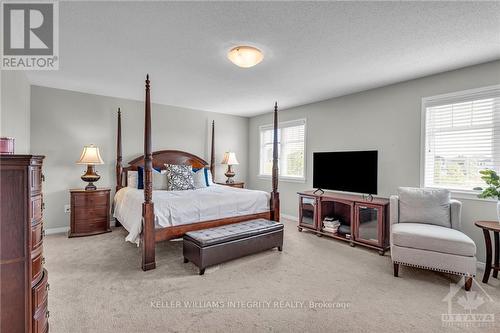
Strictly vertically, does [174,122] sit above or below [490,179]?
above

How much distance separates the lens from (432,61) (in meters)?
2.87

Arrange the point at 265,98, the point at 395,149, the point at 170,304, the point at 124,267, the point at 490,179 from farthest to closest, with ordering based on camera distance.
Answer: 1. the point at 265,98
2. the point at 395,149
3. the point at 124,267
4. the point at 490,179
5. the point at 170,304

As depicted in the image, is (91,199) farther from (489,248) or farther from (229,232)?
(489,248)

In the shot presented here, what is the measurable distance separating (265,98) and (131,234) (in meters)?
3.23

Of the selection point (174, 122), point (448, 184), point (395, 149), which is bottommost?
point (448, 184)

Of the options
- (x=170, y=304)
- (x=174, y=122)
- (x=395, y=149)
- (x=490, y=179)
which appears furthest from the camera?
(x=174, y=122)

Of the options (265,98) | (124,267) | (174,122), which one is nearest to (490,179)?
(265,98)

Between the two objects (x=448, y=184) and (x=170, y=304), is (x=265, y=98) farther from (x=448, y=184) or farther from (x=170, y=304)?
(x=170, y=304)

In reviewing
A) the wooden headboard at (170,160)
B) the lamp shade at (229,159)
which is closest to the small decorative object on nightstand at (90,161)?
the wooden headboard at (170,160)

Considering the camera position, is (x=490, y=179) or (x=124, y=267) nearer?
(x=490, y=179)

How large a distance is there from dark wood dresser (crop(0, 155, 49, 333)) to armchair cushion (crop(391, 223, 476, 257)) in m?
3.15

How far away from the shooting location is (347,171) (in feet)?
13.1

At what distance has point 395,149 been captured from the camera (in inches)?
146

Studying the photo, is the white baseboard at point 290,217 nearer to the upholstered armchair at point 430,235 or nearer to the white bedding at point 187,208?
the white bedding at point 187,208
